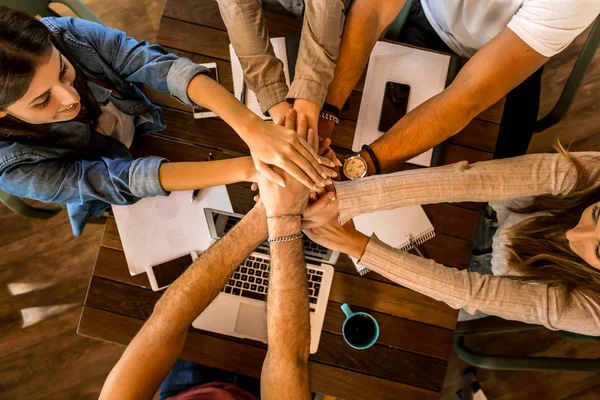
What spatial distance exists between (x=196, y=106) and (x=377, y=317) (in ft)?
3.10

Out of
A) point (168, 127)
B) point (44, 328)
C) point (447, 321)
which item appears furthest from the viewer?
point (44, 328)

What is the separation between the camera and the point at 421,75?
1424 mm

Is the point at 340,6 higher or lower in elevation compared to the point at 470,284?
higher

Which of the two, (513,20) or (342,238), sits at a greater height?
(513,20)

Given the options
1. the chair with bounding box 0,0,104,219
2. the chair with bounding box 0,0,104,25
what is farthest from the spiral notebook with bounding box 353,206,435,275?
the chair with bounding box 0,0,104,25

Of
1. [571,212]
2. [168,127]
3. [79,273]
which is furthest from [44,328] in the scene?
[571,212]

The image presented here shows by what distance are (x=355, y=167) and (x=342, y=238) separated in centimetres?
25

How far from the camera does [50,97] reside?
1.07 metres

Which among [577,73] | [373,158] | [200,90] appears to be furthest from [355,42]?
[577,73]

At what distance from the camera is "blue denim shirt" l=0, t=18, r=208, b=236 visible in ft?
3.84

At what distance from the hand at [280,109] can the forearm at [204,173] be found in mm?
183

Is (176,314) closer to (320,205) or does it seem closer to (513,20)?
(320,205)

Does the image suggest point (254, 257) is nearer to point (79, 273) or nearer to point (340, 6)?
point (340, 6)

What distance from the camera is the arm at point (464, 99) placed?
1258 mm
